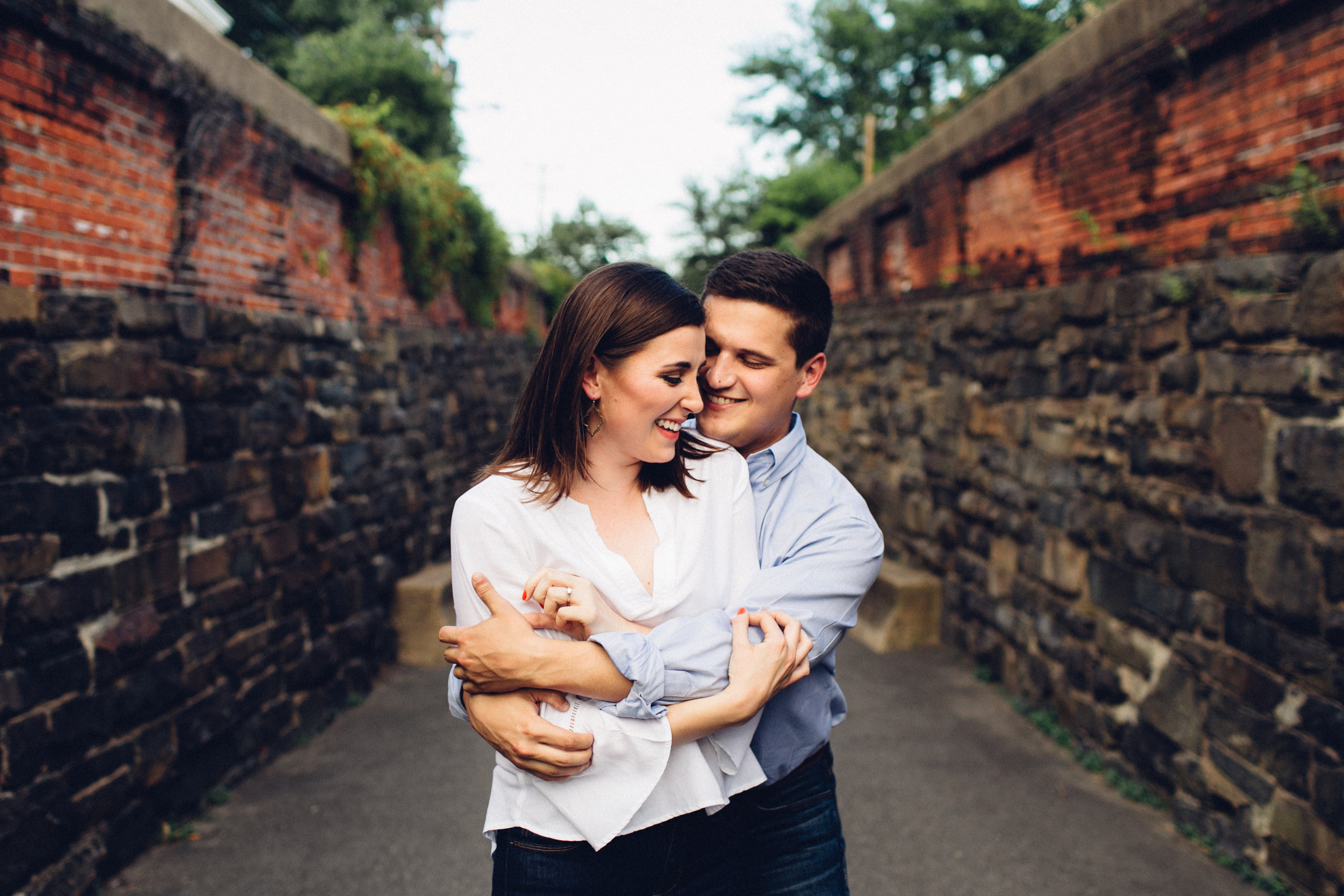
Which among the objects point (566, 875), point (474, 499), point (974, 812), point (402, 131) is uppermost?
point (402, 131)

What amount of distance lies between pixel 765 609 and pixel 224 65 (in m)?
4.10

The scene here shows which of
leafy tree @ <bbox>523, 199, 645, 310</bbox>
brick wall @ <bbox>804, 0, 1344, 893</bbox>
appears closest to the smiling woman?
brick wall @ <bbox>804, 0, 1344, 893</bbox>

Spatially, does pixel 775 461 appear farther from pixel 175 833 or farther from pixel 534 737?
pixel 175 833

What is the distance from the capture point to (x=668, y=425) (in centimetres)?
158

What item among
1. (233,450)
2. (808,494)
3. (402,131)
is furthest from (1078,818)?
(402,131)

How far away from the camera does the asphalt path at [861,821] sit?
330 centimetres

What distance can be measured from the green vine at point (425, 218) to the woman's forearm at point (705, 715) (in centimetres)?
515

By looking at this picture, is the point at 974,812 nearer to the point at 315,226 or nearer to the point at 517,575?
the point at 517,575

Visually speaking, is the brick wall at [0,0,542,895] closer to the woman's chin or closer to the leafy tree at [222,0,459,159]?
the woman's chin

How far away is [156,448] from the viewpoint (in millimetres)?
3469

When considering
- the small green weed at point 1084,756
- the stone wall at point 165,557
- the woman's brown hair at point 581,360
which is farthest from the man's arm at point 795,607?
the small green weed at point 1084,756

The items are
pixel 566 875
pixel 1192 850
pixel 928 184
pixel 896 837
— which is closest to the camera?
pixel 566 875

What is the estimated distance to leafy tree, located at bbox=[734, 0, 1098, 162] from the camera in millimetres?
18812

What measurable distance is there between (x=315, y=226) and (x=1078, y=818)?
17.0ft
